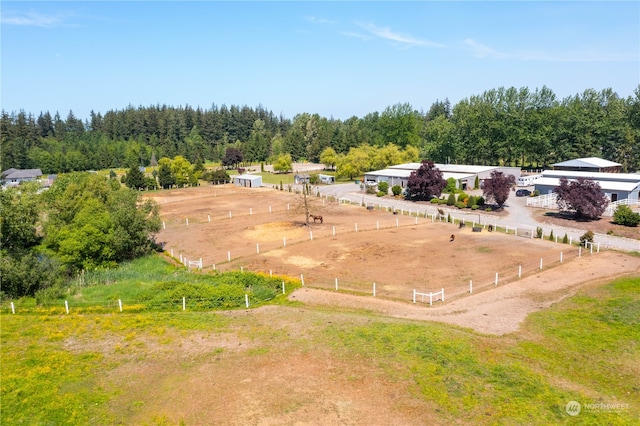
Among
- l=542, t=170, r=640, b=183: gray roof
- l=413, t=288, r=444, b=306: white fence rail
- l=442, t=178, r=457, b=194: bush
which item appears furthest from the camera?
l=442, t=178, r=457, b=194: bush

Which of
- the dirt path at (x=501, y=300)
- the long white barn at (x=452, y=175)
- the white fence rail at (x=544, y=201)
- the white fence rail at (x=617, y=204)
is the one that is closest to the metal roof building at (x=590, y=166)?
the long white barn at (x=452, y=175)

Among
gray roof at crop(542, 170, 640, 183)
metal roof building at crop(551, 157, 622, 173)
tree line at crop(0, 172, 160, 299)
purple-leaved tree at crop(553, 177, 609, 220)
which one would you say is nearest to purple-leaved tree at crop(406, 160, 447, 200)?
gray roof at crop(542, 170, 640, 183)

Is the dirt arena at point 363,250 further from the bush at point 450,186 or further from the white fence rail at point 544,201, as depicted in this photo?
the bush at point 450,186

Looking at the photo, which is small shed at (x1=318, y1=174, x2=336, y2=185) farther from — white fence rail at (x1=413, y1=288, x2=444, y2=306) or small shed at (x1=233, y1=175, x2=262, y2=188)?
white fence rail at (x1=413, y1=288, x2=444, y2=306)

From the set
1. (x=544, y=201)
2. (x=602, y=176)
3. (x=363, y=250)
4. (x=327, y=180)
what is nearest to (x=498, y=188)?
(x=544, y=201)

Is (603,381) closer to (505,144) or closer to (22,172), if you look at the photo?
(505,144)
